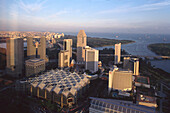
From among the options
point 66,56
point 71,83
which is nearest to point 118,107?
point 71,83

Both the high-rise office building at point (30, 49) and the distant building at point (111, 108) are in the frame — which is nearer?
the distant building at point (111, 108)

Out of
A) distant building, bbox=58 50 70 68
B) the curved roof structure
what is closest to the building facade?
the curved roof structure

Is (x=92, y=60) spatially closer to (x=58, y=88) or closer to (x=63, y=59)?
(x=63, y=59)

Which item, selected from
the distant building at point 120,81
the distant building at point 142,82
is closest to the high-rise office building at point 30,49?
the distant building at point 120,81

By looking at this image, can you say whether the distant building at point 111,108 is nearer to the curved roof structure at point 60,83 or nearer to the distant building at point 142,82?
the curved roof structure at point 60,83

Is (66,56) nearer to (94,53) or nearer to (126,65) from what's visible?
(94,53)

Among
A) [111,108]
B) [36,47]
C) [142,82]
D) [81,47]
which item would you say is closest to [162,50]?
[81,47]

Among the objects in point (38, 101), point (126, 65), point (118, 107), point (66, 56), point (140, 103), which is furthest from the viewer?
point (66, 56)

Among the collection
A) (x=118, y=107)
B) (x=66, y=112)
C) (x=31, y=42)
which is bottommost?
(x=66, y=112)
